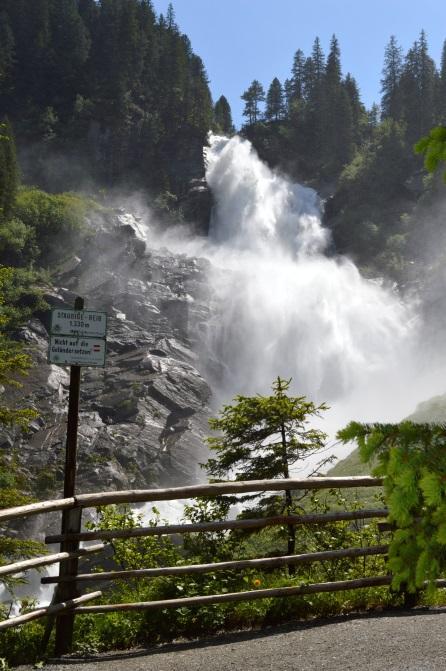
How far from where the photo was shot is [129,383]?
51094mm

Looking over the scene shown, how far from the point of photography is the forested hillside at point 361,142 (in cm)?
8225

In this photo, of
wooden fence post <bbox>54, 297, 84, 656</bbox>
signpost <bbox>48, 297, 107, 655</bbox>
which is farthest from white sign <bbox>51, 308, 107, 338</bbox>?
wooden fence post <bbox>54, 297, 84, 656</bbox>

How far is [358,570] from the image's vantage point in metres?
7.69

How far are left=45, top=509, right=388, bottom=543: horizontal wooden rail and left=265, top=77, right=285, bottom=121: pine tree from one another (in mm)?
115036

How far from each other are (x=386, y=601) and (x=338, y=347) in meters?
53.7

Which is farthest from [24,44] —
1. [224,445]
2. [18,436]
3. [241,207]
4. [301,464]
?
[224,445]

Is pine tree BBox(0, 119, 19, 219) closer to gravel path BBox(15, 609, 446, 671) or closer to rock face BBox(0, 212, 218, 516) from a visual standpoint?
rock face BBox(0, 212, 218, 516)

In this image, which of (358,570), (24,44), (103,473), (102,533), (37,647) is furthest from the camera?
(24,44)

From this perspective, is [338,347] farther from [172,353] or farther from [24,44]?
[24,44]

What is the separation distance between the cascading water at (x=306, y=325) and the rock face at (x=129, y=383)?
3.61 metres

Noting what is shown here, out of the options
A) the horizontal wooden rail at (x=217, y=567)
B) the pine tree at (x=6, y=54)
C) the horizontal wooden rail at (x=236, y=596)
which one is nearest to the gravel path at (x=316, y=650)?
the horizontal wooden rail at (x=236, y=596)

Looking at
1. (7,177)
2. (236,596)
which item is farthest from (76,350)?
(7,177)

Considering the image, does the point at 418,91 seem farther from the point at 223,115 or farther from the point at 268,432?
the point at 268,432

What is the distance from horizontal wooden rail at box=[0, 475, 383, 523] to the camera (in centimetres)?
615
